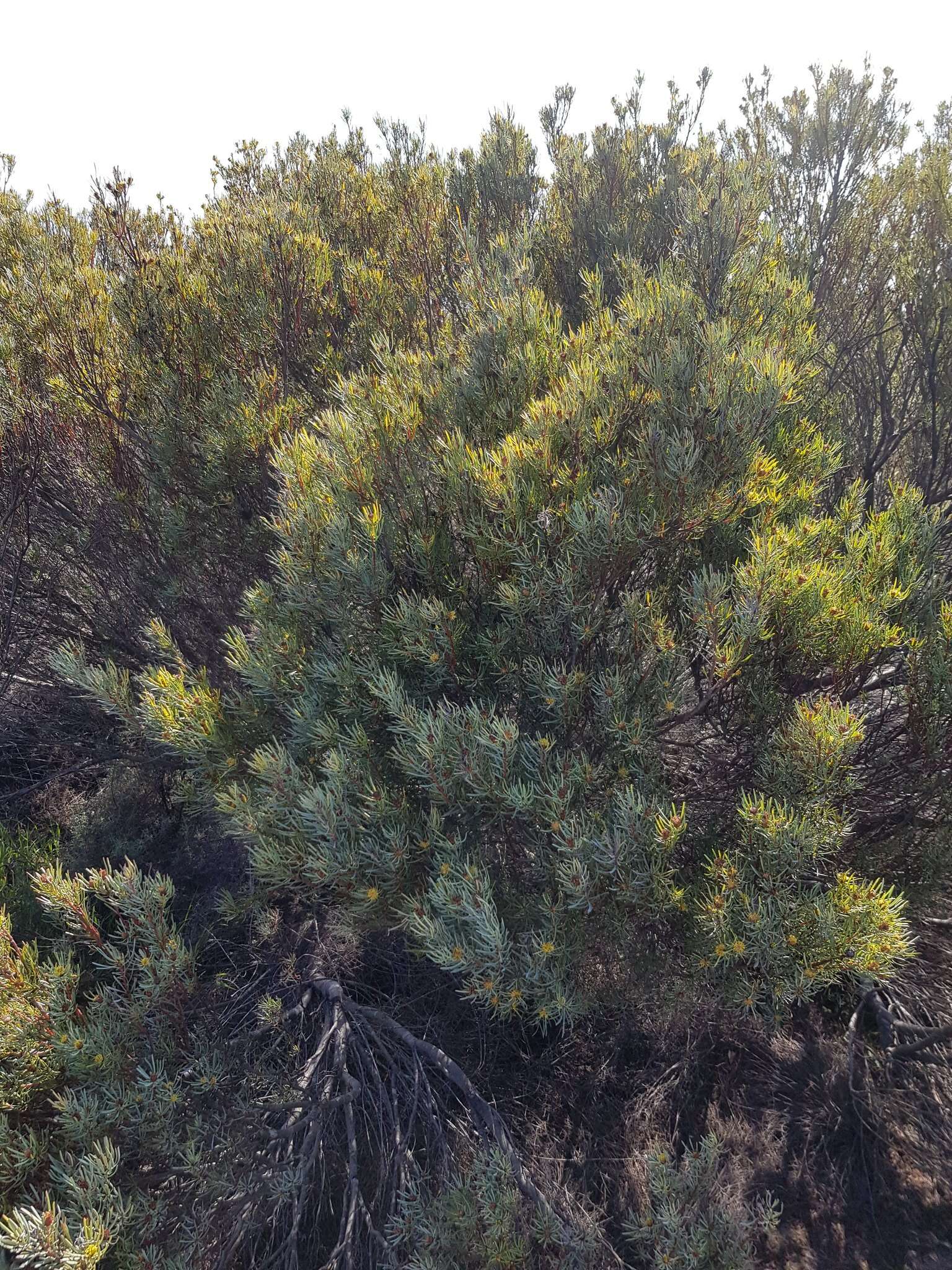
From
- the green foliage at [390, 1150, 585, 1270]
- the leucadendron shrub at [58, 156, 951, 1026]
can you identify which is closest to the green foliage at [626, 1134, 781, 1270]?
the green foliage at [390, 1150, 585, 1270]

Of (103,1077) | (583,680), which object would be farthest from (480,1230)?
(583,680)

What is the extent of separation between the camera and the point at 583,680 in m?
2.34

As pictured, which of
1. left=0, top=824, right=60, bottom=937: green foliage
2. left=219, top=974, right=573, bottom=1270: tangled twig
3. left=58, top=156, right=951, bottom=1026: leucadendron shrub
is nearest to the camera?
left=58, top=156, right=951, bottom=1026: leucadendron shrub

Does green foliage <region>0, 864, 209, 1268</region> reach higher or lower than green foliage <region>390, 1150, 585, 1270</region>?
higher

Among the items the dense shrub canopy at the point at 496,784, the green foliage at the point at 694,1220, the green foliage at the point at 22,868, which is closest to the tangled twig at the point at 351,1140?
the dense shrub canopy at the point at 496,784

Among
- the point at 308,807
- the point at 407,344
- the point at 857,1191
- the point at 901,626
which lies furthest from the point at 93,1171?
the point at 407,344

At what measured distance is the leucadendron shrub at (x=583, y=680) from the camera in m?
2.09

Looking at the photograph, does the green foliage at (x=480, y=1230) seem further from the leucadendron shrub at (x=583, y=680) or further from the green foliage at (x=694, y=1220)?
the leucadendron shrub at (x=583, y=680)

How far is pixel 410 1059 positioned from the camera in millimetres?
2980

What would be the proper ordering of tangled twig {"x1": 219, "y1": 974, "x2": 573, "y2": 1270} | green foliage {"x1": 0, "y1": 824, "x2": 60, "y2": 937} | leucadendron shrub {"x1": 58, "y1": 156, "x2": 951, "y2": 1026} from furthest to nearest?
green foliage {"x1": 0, "y1": 824, "x2": 60, "y2": 937}
tangled twig {"x1": 219, "y1": 974, "x2": 573, "y2": 1270}
leucadendron shrub {"x1": 58, "y1": 156, "x2": 951, "y2": 1026}

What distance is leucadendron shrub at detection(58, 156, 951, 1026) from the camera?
2092mm

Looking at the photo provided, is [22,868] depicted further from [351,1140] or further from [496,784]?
[496,784]

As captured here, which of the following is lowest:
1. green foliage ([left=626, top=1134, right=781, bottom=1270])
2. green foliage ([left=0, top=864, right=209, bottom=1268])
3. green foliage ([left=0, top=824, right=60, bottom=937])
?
green foliage ([left=626, top=1134, right=781, bottom=1270])

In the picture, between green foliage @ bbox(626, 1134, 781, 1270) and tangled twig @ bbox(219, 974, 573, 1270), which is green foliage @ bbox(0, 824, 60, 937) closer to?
tangled twig @ bbox(219, 974, 573, 1270)
